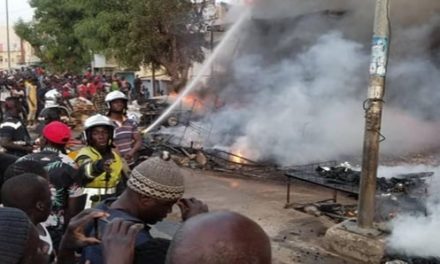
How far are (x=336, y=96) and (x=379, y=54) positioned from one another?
18.9 ft

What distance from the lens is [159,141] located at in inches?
418

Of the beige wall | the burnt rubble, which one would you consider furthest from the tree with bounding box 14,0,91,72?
the beige wall

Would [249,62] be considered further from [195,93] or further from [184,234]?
[184,234]

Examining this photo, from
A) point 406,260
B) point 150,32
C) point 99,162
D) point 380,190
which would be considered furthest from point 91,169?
point 150,32

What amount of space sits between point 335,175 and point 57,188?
4523mm

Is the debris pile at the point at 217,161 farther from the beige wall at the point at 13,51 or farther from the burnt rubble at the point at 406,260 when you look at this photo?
the beige wall at the point at 13,51

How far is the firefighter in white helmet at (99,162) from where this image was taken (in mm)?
3623

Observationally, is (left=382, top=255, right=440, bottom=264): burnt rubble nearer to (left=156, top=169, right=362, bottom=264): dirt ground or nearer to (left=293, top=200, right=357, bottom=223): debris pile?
(left=156, top=169, right=362, bottom=264): dirt ground

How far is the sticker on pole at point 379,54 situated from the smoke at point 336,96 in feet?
14.5

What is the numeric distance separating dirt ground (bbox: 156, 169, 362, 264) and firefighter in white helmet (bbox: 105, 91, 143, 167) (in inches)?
34.2

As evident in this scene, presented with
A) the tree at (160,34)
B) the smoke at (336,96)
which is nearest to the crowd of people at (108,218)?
the smoke at (336,96)

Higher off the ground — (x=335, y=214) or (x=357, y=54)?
(x=357, y=54)

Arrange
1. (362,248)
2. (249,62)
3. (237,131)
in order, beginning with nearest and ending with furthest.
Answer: (362,248) → (237,131) → (249,62)

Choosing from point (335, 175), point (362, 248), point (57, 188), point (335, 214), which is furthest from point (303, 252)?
point (57, 188)
